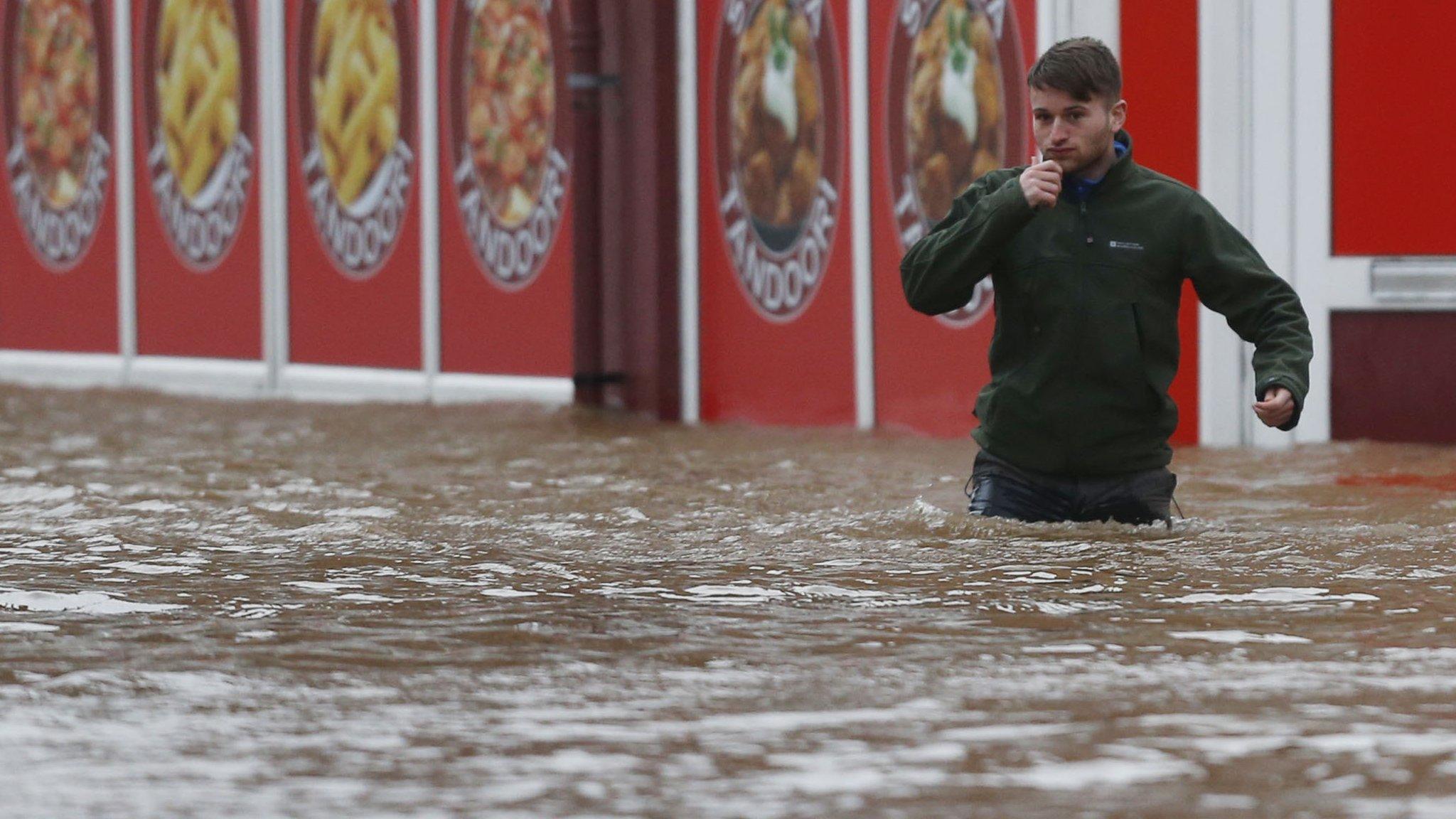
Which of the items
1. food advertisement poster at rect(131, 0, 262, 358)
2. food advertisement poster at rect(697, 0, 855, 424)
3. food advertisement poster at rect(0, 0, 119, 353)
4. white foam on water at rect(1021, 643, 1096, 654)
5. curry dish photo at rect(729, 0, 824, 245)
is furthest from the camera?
food advertisement poster at rect(0, 0, 119, 353)

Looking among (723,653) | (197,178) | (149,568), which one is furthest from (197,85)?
(723,653)

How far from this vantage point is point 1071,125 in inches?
213

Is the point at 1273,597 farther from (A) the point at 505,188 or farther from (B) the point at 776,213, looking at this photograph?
(A) the point at 505,188

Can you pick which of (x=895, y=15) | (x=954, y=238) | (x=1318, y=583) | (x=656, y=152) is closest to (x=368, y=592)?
(x=954, y=238)

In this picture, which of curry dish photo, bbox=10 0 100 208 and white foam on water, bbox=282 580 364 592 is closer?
white foam on water, bbox=282 580 364 592

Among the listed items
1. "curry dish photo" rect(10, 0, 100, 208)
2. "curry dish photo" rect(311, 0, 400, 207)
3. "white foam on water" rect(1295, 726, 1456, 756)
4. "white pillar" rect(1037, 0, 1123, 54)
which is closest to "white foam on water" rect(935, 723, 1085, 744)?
"white foam on water" rect(1295, 726, 1456, 756)

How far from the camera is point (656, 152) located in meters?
11.0

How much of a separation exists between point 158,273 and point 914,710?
11334 millimetres

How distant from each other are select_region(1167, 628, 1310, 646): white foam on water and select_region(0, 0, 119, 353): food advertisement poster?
11274 millimetres

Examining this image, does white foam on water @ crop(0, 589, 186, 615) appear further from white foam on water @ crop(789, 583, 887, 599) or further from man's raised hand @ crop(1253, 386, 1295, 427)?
man's raised hand @ crop(1253, 386, 1295, 427)

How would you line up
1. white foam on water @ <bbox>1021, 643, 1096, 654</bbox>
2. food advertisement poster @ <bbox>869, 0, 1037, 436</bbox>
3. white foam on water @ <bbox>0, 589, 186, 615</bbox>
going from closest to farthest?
1. white foam on water @ <bbox>1021, 643, 1096, 654</bbox>
2. white foam on water @ <bbox>0, 589, 186, 615</bbox>
3. food advertisement poster @ <bbox>869, 0, 1037, 436</bbox>

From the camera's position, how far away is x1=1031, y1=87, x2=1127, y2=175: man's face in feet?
17.7

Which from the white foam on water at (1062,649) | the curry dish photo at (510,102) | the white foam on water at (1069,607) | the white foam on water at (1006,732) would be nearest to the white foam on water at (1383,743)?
the white foam on water at (1006,732)

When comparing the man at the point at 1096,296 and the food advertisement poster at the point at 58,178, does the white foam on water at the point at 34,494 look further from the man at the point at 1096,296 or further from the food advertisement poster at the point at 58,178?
the food advertisement poster at the point at 58,178
